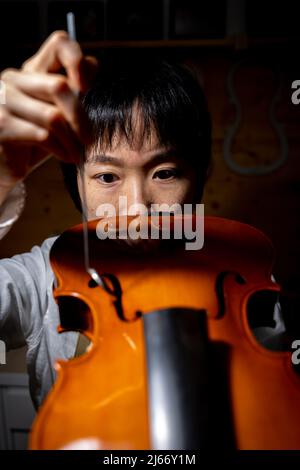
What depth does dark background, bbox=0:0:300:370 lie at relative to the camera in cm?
144

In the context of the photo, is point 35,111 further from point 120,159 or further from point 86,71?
point 120,159

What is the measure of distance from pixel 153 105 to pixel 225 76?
861 mm

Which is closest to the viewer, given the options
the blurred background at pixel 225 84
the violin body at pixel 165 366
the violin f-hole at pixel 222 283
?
Answer: the violin body at pixel 165 366

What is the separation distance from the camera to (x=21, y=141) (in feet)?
Result: 1.49

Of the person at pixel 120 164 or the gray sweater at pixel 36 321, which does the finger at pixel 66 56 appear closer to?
the person at pixel 120 164

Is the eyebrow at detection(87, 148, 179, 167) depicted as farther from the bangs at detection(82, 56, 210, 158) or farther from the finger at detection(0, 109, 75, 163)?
the finger at detection(0, 109, 75, 163)

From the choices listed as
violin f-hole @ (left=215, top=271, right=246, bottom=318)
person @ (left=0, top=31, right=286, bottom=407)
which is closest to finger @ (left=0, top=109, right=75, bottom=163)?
person @ (left=0, top=31, right=286, bottom=407)

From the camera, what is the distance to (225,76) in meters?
1.54

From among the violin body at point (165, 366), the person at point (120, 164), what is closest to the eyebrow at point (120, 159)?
the person at point (120, 164)

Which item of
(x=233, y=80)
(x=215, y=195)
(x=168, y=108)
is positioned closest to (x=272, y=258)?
(x=168, y=108)

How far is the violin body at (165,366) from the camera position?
38 centimetres

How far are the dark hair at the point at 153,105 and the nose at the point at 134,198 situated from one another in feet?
0.26

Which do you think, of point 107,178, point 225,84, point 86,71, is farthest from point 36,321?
point 225,84

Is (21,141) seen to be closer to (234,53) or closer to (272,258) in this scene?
(272,258)
